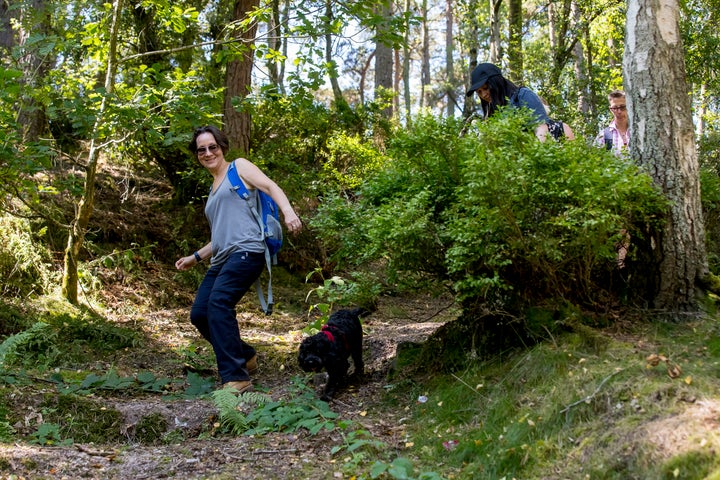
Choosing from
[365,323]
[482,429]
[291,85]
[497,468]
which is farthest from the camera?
[365,323]

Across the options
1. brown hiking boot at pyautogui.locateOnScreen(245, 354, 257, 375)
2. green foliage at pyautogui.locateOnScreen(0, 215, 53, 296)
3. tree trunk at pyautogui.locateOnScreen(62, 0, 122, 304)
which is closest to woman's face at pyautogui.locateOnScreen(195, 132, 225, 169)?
brown hiking boot at pyautogui.locateOnScreen(245, 354, 257, 375)

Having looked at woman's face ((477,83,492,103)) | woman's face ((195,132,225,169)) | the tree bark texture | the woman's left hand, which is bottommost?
the woman's left hand

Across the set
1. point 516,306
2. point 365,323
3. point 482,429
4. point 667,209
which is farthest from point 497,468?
point 365,323

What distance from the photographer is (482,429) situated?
4.00 m

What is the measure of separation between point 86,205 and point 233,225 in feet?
10.4

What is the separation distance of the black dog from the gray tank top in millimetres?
939

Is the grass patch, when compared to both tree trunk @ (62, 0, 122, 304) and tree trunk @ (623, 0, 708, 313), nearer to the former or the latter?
tree trunk @ (623, 0, 708, 313)

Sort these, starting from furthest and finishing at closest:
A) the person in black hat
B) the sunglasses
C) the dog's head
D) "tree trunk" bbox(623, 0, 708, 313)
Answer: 1. the sunglasses
2. the person in black hat
3. the dog's head
4. "tree trunk" bbox(623, 0, 708, 313)

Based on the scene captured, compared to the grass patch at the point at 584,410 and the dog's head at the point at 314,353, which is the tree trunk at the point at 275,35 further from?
the grass patch at the point at 584,410

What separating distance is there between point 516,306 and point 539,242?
698mm

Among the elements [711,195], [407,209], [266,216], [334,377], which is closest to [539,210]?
[407,209]

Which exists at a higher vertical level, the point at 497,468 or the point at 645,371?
the point at 645,371

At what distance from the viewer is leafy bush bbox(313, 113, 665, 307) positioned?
412 centimetres

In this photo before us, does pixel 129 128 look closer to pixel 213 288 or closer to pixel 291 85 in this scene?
pixel 291 85
